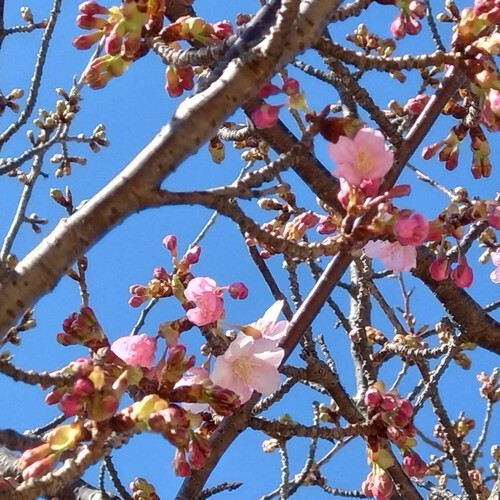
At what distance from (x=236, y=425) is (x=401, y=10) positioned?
1.09 m

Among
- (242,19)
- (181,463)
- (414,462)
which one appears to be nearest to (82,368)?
(181,463)

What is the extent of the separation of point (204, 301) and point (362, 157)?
1.50 feet

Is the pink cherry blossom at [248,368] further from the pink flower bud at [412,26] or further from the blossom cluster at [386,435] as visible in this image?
the pink flower bud at [412,26]

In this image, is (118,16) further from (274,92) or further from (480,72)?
(480,72)

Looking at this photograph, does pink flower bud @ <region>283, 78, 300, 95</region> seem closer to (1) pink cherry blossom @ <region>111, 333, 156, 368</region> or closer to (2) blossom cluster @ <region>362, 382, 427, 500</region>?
(1) pink cherry blossom @ <region>111, 333, 156, 368</region>

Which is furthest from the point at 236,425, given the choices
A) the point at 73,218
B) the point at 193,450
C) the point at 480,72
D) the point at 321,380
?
the point at 480,72

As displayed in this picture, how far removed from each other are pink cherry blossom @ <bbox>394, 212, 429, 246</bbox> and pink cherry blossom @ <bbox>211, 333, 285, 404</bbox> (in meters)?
0.39

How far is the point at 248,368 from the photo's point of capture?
1.60 metres

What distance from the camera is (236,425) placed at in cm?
165

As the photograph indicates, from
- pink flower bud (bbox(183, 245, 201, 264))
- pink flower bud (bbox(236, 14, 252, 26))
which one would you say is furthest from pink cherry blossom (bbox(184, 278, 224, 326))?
pink flower bud (bbox(236, 14, 252, 26))

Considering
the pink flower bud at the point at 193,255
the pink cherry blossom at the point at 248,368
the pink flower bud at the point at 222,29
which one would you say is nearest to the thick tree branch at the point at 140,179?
the pink flower bud at the point at 222,29

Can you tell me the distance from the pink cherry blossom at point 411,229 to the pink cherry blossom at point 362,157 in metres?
0.11

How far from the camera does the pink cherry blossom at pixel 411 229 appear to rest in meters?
1.43

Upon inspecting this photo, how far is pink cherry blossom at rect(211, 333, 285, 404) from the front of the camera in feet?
5.18
